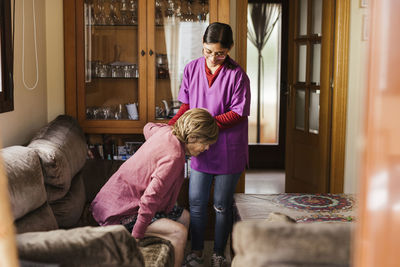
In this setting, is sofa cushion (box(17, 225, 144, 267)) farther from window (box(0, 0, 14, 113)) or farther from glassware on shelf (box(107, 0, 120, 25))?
glassware on shelf (box(107, 0, 120, 25))

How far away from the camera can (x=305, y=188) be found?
404 cm

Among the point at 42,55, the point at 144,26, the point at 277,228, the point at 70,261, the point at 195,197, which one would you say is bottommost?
the point at 195,197

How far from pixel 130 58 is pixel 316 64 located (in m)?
1.52

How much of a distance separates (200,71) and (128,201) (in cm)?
86

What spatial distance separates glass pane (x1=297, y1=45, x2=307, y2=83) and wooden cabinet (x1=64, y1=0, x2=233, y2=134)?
44.9 inches

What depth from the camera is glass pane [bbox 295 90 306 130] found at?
4.09 meters

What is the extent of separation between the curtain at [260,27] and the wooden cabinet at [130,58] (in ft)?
10.5

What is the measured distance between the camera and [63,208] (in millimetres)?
2258

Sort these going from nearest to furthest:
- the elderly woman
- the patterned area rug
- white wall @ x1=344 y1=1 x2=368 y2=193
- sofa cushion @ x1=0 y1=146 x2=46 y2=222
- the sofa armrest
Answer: sofa cushion @ x1=0 y1=146 x2=46 y2=222
the elderly woman
the patterned area rug
the sofa armrest
white wall @ x1=344 y1=1 x2=368 y2=193

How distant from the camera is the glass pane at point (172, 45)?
325 centimetres

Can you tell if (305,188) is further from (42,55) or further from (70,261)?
(70,261)

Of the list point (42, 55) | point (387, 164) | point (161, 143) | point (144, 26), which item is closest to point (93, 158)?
point (42, 55)

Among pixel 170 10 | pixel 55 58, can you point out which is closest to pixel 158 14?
pixel 170 10

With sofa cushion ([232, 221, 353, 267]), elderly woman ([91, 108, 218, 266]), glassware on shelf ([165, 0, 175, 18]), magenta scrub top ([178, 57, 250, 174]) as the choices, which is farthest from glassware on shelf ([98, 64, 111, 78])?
sofa cushion ([232, 221, 353, 267])
